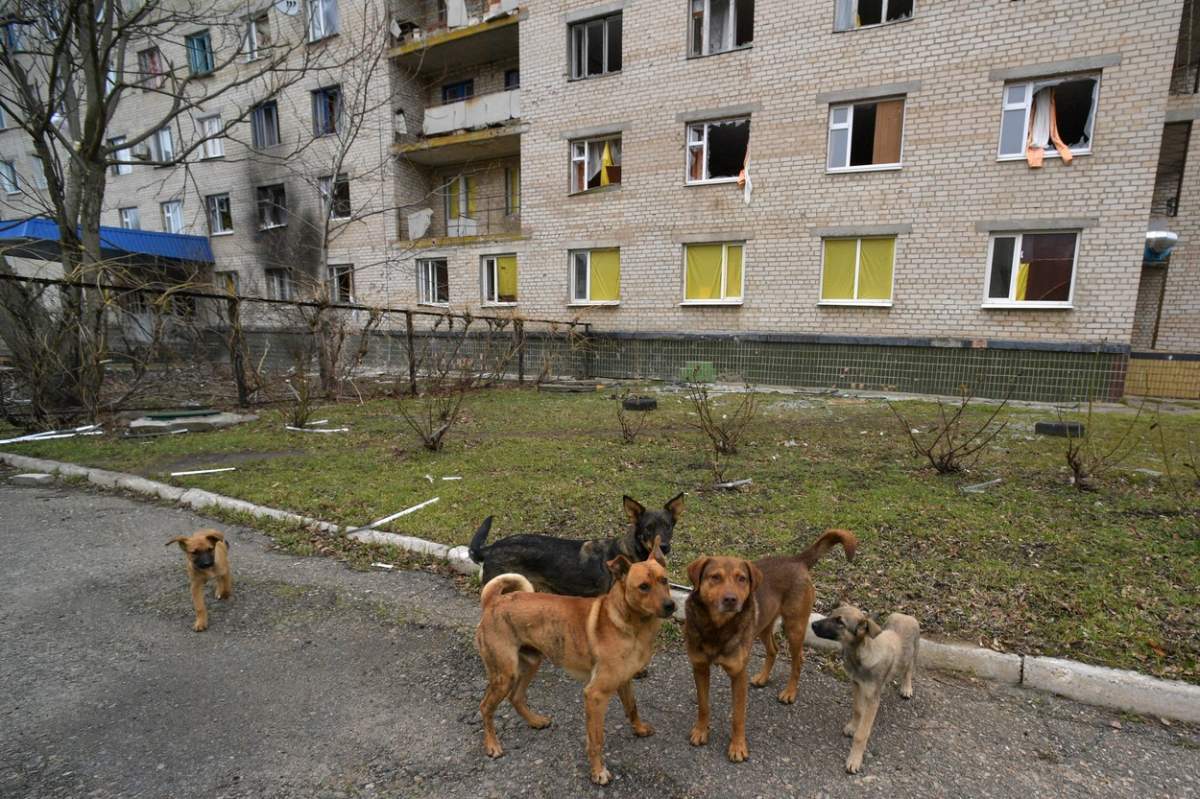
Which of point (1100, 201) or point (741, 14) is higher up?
point (741, 14)

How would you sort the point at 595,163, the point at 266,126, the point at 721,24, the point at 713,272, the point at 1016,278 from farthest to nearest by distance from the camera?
the point at 266,126 → the point at 595,163 → the point at 713,272 → the point at 721,24 → the point at 1016,278

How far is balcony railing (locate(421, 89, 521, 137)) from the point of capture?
1791 cm

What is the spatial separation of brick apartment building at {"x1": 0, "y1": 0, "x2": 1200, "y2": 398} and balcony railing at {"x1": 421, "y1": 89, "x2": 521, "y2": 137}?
92mm

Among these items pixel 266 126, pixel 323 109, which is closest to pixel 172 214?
pixel 266 126

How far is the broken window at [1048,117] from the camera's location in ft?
38.8

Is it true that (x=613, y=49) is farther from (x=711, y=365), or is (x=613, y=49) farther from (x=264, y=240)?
(x=264, y=240)

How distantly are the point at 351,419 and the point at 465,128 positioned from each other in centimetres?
1376

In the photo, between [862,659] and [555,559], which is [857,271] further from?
[862,659]

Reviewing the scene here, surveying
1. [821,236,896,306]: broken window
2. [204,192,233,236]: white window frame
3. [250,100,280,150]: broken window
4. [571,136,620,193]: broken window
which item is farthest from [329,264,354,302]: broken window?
[821,236,896,306]: broken window

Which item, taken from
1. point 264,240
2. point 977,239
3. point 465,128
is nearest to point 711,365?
point 977,239

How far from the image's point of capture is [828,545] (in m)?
2.70

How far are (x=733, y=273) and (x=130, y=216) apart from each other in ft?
103

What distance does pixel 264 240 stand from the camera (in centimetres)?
2364

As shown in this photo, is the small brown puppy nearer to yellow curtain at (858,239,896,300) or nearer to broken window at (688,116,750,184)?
yellow curtain at (858,239,896,300)
